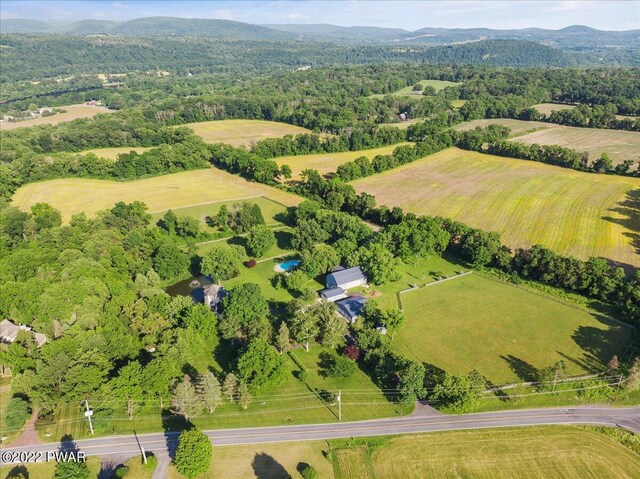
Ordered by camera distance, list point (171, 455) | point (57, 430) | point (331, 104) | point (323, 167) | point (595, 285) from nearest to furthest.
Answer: point (171, 455), point (57, 430), point (595, 285), point (323, 167), point (331, 104)

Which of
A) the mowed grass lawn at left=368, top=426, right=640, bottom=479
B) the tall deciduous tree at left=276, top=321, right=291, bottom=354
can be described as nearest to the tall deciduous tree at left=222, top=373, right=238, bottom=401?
the tall deciduous tree at left=276, top=321, right=291, bottom=354

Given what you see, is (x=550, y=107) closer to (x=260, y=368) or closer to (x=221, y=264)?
(x=221, y=264)

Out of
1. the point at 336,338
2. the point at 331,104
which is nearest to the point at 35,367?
the point at 336,338

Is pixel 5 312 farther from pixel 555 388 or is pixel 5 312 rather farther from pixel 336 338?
pixel 555 388

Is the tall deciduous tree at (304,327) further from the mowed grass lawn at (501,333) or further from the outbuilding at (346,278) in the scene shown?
the outbuilding at (346,278)

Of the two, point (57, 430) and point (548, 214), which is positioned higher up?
point (548, 214)

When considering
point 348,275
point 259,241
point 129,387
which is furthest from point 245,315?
point 259,241
